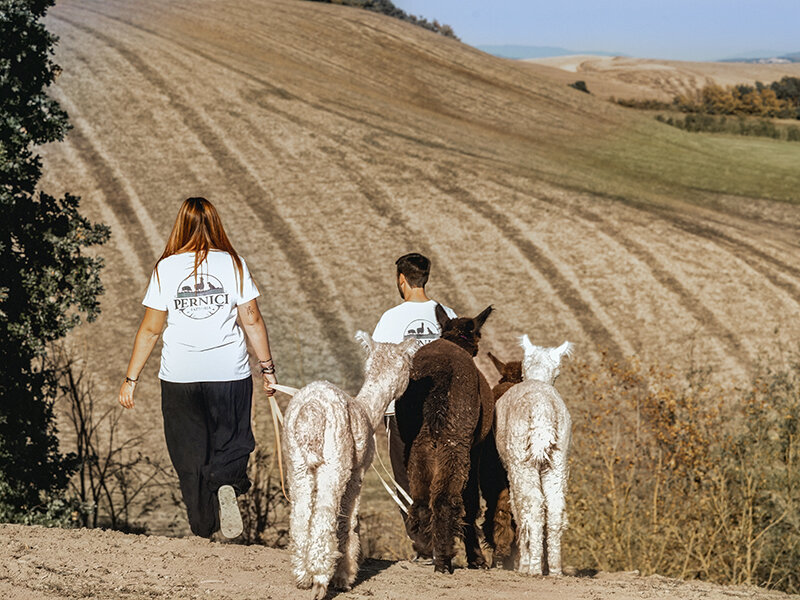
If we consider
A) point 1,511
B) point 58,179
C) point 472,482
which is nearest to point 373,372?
point 472,482

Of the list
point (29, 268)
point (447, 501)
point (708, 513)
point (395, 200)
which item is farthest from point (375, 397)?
point (395, 200)

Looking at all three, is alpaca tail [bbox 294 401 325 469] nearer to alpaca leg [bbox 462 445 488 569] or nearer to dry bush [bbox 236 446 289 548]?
alpaca leg [bbox 462 445 488 569]

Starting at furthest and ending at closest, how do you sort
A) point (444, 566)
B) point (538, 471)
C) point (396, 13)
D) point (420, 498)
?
point (396, 13) → point (420, 498) → point (538, 471) → point (444, 566)

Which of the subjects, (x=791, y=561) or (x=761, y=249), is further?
(x=761, y=249)

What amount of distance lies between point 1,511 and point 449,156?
78.8 feet

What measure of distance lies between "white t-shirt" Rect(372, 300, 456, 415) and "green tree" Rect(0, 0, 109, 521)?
4.30 meters

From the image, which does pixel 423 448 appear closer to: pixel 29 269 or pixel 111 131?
pixel 29 269

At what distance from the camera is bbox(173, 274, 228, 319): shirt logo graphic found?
6543 millimetres

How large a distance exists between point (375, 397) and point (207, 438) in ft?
4.16

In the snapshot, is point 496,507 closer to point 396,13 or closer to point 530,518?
point 530,518

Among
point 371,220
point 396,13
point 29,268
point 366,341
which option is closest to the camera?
point 366,341

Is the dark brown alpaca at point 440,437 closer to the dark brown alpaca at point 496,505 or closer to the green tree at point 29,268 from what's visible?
the dark brown alpaca at point 496,505

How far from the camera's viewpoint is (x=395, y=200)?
2820 centimetres

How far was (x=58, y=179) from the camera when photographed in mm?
27531
